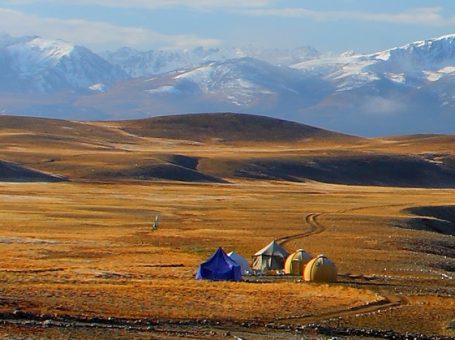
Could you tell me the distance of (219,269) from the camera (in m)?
51.2

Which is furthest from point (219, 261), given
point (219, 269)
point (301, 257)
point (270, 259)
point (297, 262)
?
point (270, 259)

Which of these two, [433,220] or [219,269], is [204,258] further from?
[433,220]

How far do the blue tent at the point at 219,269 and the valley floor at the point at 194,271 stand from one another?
837mm

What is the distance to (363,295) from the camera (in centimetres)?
4659

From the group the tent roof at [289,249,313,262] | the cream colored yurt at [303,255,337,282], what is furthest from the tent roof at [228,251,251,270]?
the cream colored yurt at [303,255,337,282]

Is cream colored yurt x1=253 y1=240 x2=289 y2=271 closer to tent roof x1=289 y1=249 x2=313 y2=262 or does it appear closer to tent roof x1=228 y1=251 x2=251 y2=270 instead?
tent roof x1=228 y1=251 x2=251 y2=270

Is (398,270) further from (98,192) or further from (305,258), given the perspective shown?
(98,192)

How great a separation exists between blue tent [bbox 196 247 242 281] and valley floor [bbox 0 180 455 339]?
837 mm

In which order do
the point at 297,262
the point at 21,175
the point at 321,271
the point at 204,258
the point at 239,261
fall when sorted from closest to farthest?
the point at 321,271, the point at 239,261, the point at 297,262, the point at 204,258, the point at 21,175

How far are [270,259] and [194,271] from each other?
5.27 metres

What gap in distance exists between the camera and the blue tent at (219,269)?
51.0 m

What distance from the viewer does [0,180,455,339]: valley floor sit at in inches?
1513

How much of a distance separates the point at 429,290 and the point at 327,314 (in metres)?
9.78

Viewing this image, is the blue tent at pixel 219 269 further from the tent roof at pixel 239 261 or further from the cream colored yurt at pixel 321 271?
the cream colored yurt at pixel 321 271
